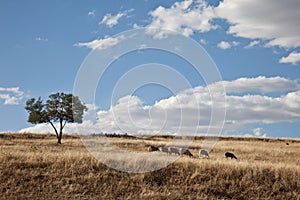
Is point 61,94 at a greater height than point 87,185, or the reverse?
point 61,94

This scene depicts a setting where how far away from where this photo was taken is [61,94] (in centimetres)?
6044

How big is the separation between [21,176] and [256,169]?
11.1 m

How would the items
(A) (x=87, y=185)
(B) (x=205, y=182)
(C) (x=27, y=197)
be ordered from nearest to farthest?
(C) (x=27, y=197) < (A) (x=87, y=185) < (B) (x=205, y=182)

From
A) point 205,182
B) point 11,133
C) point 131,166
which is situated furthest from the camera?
point 11,133

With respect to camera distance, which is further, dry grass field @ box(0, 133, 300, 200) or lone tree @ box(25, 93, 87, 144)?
lone tree @ box(25, 93, 87, 144)

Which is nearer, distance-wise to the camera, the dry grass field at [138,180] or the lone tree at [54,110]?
the dry grass field at [138,180]

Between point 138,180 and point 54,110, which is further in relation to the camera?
point 54,110

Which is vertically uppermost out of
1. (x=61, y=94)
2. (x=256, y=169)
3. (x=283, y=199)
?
(x=61, y=94)

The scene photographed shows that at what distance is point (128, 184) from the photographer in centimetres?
1688

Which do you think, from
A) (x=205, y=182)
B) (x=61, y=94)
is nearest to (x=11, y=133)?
(x=61, y=94)

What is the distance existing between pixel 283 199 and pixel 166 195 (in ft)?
17.1

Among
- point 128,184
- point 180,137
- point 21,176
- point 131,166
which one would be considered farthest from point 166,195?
point 180,137

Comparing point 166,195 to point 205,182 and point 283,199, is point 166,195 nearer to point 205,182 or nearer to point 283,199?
point 205,182

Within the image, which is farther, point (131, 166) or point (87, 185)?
point (131, 166)
